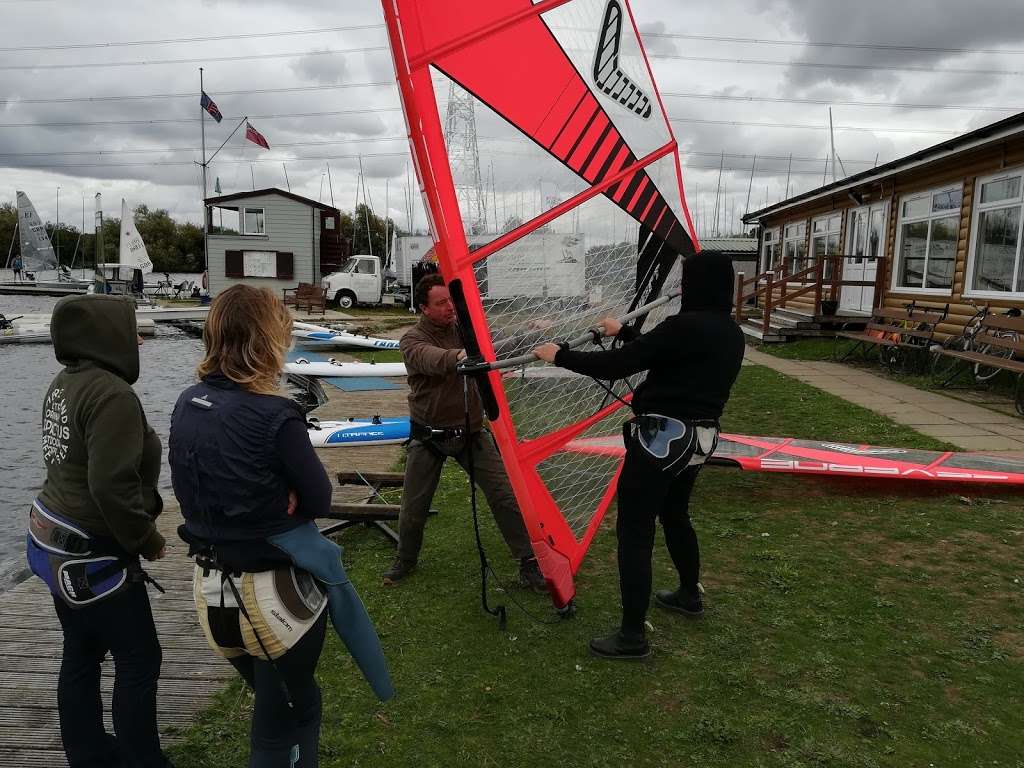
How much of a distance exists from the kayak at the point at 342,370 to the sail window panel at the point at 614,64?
8.54 meters

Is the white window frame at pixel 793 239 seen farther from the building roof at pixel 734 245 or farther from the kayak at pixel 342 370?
the building roof at pixel 734 245

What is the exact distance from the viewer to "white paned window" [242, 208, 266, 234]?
101 ft

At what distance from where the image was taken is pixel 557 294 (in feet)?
10.1

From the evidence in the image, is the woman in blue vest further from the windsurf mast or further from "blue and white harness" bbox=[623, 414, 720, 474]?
"blue and white harness" bbox=[623, 414, 720, 474]

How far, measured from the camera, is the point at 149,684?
7.34ft

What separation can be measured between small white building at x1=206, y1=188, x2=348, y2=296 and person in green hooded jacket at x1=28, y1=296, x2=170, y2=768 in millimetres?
29375

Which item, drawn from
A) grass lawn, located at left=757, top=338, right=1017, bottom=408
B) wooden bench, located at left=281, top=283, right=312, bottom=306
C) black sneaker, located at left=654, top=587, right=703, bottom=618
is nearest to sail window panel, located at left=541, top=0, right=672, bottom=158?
black sneaker, located at left=654, top=587, right=703, bottom=618

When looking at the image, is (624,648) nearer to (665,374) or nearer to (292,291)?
(665,374)

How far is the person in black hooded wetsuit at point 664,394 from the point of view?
2873 mm

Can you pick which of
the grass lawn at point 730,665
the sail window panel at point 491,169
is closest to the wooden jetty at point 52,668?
the grass lawn at point 730,665

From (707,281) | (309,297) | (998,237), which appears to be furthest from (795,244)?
(707,281)

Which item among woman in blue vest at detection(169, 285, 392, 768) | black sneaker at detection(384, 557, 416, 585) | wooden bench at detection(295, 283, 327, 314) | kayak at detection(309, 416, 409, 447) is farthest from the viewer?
wooden bench at detection(295, 283, 327, 314)

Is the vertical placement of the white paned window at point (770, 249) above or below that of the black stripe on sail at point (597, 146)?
above

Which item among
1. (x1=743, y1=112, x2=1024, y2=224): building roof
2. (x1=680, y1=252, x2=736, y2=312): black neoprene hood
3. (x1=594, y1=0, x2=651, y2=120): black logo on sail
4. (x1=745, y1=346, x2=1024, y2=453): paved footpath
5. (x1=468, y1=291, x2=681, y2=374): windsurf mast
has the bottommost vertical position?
(x1=745, y1=346, x2=1024, y2=453): paved footpath
